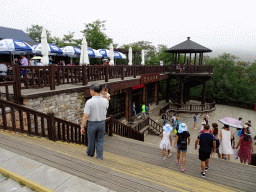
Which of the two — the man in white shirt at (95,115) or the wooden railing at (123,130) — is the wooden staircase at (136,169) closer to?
the man in white shirt at (95,115)

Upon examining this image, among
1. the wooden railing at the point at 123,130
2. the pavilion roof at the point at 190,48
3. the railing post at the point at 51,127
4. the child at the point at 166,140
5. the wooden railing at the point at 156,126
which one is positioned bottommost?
the wooden railing at the point at 156,126

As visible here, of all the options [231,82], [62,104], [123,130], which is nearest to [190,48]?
[123,130]

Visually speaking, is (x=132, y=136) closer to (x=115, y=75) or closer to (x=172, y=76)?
(x=115, y=75)

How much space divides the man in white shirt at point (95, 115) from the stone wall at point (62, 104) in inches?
121

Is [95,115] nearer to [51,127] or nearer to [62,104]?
[51,127]

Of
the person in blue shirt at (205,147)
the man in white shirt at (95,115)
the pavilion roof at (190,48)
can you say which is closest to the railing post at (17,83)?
the man in white shirt at (95,115)

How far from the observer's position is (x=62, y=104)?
23.7 ft

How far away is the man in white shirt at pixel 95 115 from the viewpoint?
3799 millimetres

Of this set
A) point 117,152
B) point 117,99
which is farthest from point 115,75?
point 117,152

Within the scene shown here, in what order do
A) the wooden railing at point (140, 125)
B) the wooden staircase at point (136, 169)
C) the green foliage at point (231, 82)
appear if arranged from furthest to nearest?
the green foliage at point (231, 82)
the wooden railing at point (140, 125)
the wooden staircase at point (136, 169)

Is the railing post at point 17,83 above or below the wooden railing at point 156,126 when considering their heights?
above

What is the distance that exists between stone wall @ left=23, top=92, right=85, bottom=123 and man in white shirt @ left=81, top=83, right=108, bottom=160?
3.06 metres

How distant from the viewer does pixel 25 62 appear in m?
9.23

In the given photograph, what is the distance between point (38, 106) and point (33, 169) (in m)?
3.69
